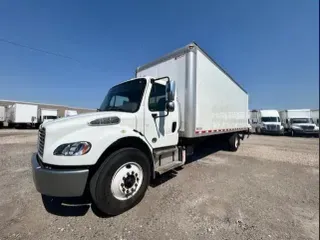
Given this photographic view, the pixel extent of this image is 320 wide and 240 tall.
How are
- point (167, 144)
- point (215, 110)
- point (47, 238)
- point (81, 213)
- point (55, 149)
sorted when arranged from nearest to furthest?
point (47, 238) → point (55, 149) → point (81, 213) → point (167, 144) → point (215, 110)

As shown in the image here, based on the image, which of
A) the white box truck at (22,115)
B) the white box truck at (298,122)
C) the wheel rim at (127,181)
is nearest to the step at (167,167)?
the wheel rim at (127,181)

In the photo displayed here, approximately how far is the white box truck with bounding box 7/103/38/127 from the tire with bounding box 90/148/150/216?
2868 centimetres

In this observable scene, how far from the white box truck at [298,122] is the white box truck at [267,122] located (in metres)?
1.53

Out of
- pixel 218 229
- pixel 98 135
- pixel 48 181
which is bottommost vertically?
pixel 218 229

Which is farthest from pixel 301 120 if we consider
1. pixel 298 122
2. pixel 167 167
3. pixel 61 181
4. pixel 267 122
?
pixel 61 181

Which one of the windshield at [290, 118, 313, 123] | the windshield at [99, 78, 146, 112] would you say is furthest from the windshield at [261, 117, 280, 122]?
the windshield at [99, 78, 146, 112]

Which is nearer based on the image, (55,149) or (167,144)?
(55,149)

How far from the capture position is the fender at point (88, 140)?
259 centimetres

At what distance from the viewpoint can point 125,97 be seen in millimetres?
4012

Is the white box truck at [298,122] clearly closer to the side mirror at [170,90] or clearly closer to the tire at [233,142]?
the tire at [233,142]

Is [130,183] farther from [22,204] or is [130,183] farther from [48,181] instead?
[22,204]

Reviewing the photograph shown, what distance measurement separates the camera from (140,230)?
2631mm

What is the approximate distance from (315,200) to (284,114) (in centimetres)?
2398

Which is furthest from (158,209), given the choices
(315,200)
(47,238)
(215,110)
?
(215,110)
